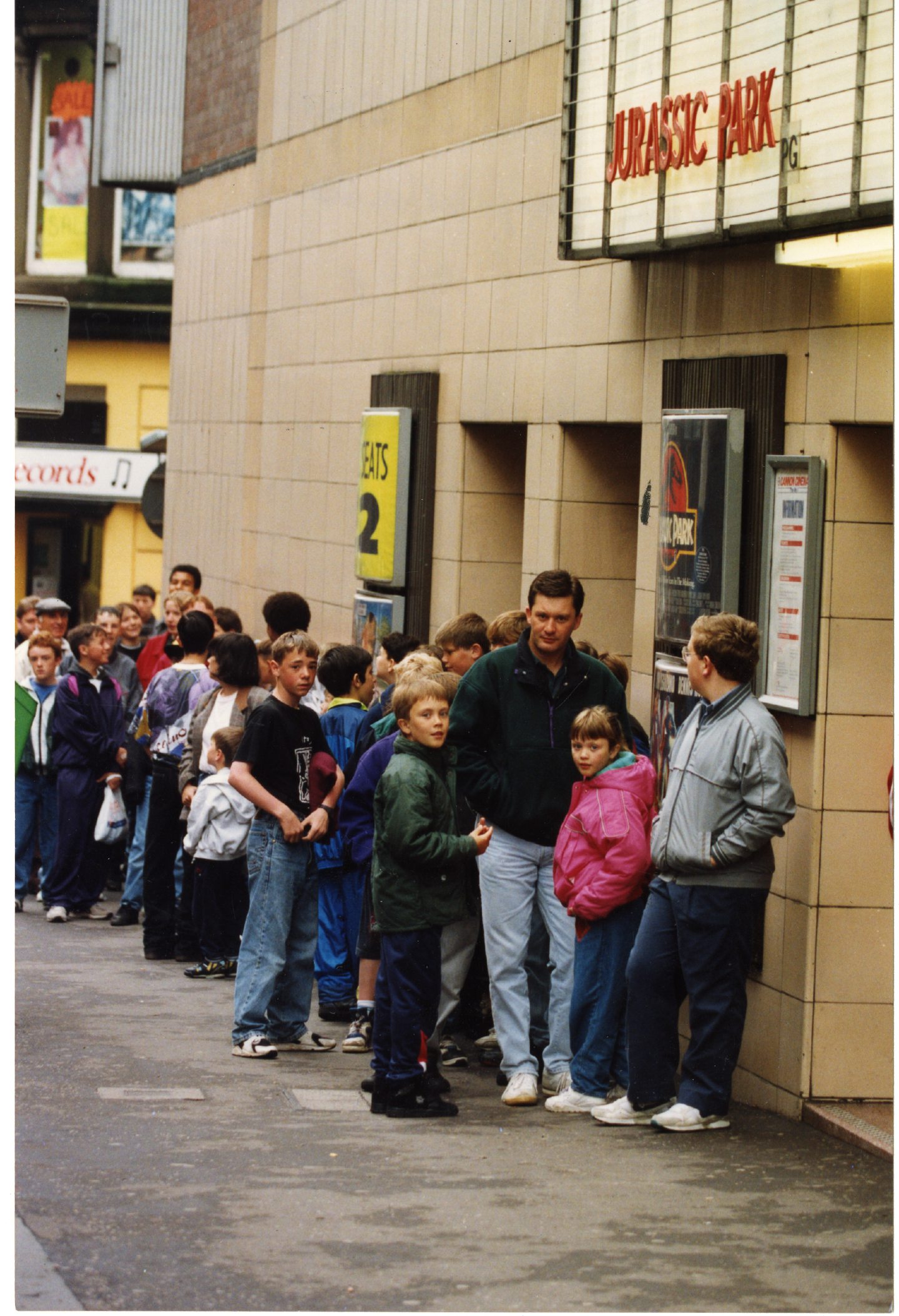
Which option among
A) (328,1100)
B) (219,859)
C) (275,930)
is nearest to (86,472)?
(219,859)

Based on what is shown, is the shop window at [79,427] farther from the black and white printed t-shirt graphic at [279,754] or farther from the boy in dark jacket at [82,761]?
the black and white printed t-shirt graphic at [279,754]

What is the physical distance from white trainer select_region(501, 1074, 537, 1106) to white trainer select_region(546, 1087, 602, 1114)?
0.29ft

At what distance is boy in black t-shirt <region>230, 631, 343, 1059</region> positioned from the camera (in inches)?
340

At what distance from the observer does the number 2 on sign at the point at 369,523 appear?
44.8ft

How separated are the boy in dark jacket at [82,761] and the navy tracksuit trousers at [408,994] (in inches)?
205

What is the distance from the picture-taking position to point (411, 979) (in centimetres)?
763

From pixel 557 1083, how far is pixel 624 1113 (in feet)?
1.99

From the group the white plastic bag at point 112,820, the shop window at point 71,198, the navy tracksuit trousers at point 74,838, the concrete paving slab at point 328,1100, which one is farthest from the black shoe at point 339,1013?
the shop window at point 71,198

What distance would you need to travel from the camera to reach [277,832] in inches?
340

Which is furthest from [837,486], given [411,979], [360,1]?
[360,1]

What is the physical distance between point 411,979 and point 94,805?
554cm

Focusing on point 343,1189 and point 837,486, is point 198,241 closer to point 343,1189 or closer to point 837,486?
point 837,486

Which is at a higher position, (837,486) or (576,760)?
(837,486)

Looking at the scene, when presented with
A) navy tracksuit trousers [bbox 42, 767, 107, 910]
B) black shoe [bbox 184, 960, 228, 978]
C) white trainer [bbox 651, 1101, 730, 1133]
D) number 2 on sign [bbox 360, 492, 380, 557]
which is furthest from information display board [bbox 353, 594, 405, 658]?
white trainer [bbox 651, 1101, 730, 1133]
